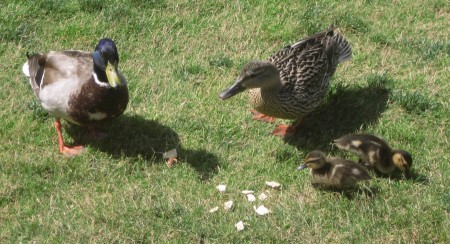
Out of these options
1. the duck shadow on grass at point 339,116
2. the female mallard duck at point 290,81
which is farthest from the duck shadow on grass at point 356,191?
the female mallard duck at point 290,81

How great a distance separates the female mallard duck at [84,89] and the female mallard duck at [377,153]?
182 cm

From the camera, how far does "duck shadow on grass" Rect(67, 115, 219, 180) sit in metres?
5.68

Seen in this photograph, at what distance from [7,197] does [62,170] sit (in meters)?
0.49

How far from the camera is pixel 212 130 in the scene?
6.06m

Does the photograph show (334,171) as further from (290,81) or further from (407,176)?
(290,81)

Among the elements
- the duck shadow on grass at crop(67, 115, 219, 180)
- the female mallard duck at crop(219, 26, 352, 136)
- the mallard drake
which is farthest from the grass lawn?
the female mallard duck at crop(219, 26, 352, 136)

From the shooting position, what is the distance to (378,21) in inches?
304

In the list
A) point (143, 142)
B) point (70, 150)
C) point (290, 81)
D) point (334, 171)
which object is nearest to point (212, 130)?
point (143, 142)

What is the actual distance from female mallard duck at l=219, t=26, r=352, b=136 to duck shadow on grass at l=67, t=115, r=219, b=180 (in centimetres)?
55

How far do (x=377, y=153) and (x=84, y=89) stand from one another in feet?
7.52

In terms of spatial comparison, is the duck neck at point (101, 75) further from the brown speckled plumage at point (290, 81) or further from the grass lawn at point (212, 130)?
the brown speckled plumage at point (290, 81)

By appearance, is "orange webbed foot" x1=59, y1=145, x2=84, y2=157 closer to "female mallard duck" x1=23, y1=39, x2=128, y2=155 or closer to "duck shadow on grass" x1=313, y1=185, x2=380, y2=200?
"female mallard duck" x1=23, y1=39, x2=128, y2=155

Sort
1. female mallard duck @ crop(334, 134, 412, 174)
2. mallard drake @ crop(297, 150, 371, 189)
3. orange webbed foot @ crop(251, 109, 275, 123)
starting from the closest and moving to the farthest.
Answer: mallard drake @ crop(297, 150, 371, 189)
female mallard duck @ crop(334, 134, 412, 174)
orange webbed foot @ crop(251, 109, 275, 123)

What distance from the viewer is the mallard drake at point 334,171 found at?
5.12 m
